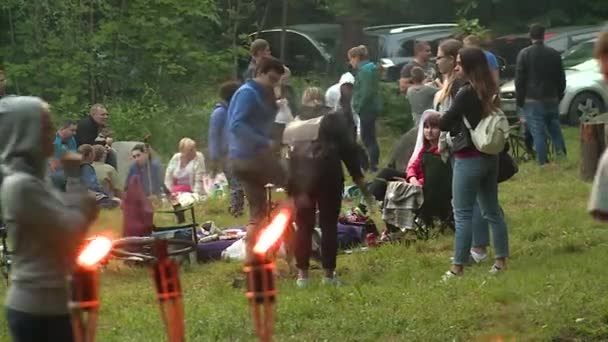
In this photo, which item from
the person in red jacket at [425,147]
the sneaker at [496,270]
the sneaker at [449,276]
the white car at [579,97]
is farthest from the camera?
the white car at [579,97]

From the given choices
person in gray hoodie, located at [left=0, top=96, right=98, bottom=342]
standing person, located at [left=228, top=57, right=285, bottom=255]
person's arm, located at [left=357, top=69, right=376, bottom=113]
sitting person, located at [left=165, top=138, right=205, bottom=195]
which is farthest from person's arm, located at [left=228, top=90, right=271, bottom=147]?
person's arm, located at [left=357, top=69, right=376, bottom=113]

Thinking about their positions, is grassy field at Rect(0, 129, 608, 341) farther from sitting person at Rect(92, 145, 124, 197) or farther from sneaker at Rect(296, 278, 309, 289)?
sitting person at Rect(92, 145, 124, 197)

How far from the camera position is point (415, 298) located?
356 inches

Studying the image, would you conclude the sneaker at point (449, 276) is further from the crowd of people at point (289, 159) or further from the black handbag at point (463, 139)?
the black handbag at point (463, 139)

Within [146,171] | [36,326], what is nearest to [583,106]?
[146,171]

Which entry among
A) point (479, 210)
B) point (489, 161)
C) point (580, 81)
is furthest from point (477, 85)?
point (580, 81)

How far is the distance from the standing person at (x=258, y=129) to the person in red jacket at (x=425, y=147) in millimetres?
1610

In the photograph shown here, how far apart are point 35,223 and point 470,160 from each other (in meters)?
5.07

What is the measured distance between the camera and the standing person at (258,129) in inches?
410

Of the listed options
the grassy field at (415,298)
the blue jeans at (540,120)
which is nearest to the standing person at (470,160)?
the grassy field at (415,298)

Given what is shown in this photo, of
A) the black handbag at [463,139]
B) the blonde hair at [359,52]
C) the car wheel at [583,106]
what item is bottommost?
the car wheel at [583,106]

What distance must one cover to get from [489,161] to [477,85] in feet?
1.89

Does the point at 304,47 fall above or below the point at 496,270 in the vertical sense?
above

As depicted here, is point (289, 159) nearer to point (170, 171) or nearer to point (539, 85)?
point (170, 171)
